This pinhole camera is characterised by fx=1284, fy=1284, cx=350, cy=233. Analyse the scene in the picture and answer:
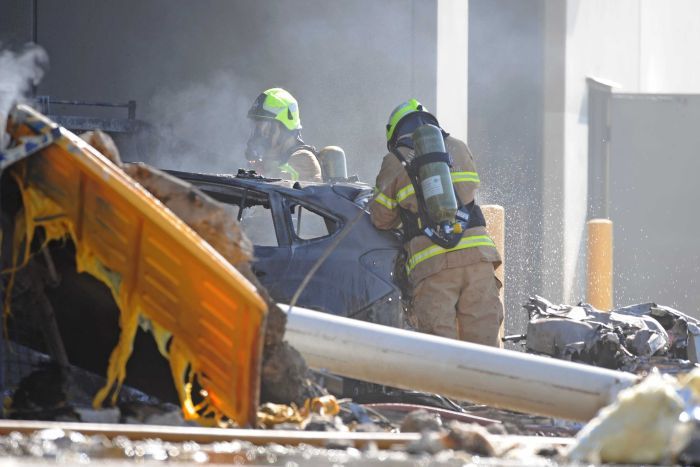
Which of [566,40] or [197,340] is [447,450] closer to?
[197,340]

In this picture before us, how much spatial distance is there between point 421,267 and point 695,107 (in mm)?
8785

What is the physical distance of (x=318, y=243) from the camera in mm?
7055

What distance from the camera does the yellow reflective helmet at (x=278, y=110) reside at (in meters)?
Result: 9.82

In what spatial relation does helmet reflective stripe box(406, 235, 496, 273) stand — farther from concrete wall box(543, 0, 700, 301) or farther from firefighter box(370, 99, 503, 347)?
concrete wall box(543, 0, 700, 301)

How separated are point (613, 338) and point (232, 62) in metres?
7.56

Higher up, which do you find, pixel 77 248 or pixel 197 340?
pixel 77 248

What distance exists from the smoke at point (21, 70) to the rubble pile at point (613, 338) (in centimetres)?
370

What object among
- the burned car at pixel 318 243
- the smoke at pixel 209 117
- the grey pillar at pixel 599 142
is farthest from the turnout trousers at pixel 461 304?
the grey pillar at pixel 599 142

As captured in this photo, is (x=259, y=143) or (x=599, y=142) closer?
(x=259, y=143)

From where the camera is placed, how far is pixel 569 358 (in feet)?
24.4

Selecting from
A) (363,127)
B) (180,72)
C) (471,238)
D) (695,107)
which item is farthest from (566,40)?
(471,238)

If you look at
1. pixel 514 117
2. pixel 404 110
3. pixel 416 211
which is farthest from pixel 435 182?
pixel 514 117

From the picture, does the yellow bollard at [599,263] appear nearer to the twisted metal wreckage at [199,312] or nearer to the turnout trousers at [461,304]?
the turnout trousers at [461,304]

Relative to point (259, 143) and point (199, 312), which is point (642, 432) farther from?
point (259, 143)
